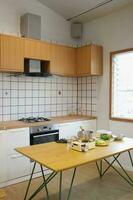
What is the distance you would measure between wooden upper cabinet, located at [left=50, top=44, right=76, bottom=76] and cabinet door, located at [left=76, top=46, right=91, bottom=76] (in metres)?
0.09

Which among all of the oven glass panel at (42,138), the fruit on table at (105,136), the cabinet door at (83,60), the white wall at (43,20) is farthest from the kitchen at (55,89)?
the fruit on table at (105,136)

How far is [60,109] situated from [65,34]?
1622mm

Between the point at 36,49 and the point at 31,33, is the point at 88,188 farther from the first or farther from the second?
the point at 31,33

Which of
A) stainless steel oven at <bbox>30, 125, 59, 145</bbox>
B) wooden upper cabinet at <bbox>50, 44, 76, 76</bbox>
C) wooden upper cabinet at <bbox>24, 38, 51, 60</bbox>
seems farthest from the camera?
wooden upper cabinet at <bbox>50, 44, 76, 76</bbox>

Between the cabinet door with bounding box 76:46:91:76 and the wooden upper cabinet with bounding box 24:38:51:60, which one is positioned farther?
the cabinet door with bounding box 76:46:91:76

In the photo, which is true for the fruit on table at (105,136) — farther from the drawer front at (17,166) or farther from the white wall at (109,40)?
the drawer front at (17,166)

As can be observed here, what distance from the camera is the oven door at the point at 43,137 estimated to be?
11.8 ft

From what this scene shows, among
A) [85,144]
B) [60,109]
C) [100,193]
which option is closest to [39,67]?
[60,109]

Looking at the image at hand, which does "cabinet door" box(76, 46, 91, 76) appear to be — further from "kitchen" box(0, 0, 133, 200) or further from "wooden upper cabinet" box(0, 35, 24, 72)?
"wooden upper cabinet" box(0, 35, 24, 72)

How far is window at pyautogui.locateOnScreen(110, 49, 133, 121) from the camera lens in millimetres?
4078

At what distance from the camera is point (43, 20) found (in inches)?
173

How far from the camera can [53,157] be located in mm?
2258

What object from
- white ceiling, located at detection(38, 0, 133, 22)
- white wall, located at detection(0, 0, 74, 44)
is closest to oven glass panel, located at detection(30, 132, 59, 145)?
white wall, located at detection(0, 0, 74, 44)

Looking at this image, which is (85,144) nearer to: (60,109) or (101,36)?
(60,109)
